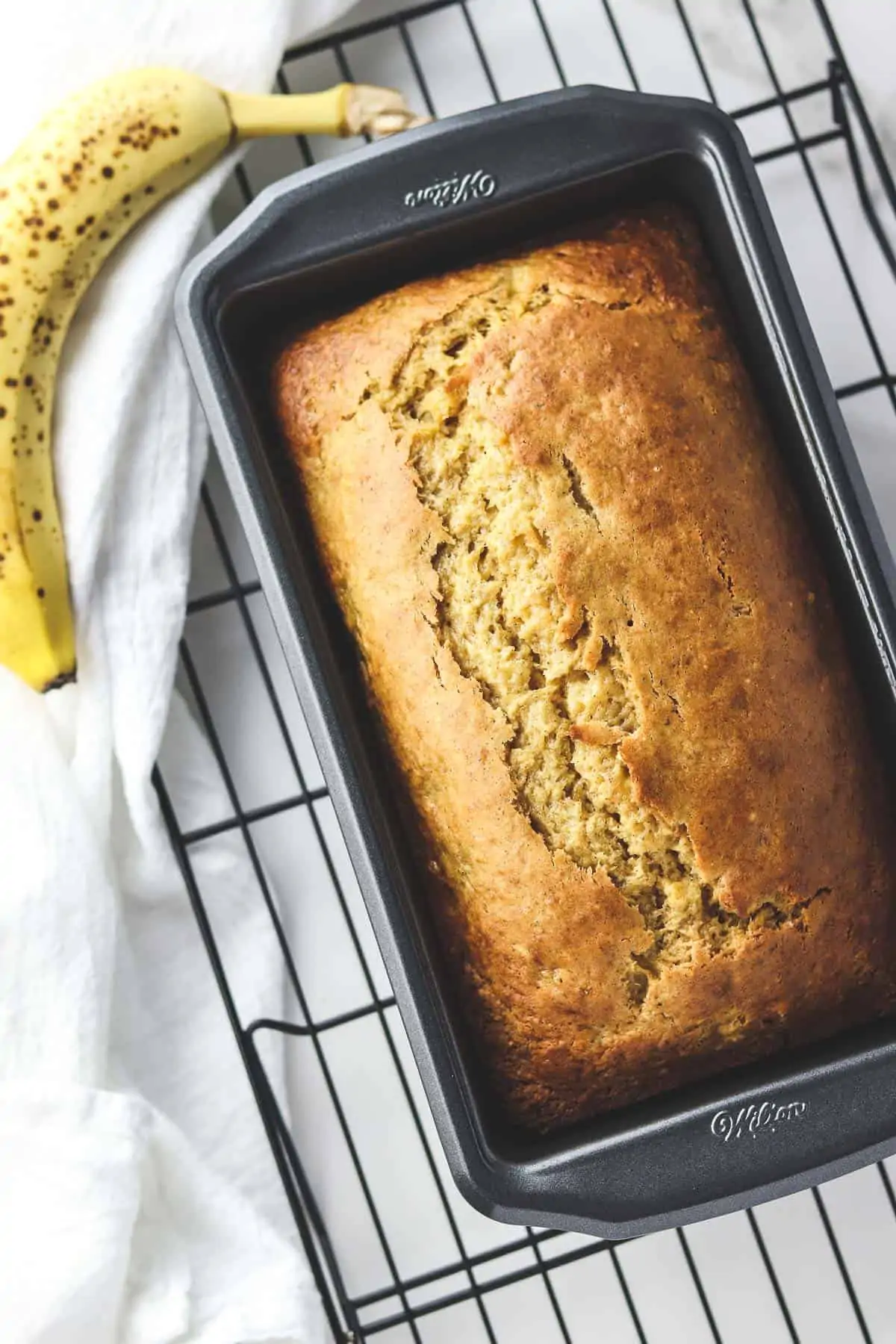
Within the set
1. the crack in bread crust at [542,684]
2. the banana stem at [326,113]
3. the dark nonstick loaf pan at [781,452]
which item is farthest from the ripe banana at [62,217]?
the crack in bread crust at [542,684]

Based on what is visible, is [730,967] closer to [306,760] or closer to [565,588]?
[565,588]

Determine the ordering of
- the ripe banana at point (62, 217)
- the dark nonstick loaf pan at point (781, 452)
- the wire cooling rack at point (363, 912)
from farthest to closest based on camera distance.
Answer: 1. the wire cooling rack at point (363, 912)
2. the ripe banana at point (62, 217)
3. the dark nonstick loaf pan at point (781, 452)

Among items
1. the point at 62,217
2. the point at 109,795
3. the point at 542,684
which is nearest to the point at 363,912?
the point at 109,795

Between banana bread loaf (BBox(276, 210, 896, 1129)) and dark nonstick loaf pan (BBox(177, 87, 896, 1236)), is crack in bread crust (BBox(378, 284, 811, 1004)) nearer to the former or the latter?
banana bread loaf (BBox(276, 210, 896, 1129))

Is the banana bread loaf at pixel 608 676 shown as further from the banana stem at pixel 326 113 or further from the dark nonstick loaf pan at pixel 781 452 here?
the banana stem at pixel 326 113

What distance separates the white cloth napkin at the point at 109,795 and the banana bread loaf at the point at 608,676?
0.26 meters

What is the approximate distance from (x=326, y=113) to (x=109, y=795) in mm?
736

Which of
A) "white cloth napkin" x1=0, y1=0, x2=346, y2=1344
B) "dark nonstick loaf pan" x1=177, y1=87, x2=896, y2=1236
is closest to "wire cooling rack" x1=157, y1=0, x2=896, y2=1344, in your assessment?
Result: "white cloth napkin" x1=0, y1=0, x2=346, y2=1344

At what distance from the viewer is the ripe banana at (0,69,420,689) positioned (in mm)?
1239

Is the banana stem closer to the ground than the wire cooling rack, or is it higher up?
higher up

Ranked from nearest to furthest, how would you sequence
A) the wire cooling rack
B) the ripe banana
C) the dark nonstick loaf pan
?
1. the dark nonstick loaf pan
2. the ripe banana
3. the wire cooling rack

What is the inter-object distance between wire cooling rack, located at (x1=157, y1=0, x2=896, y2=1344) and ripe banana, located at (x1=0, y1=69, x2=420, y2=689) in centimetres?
10

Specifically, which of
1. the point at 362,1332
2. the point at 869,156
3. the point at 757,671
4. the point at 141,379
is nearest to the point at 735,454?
the point at 757,671

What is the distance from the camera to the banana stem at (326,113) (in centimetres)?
130
